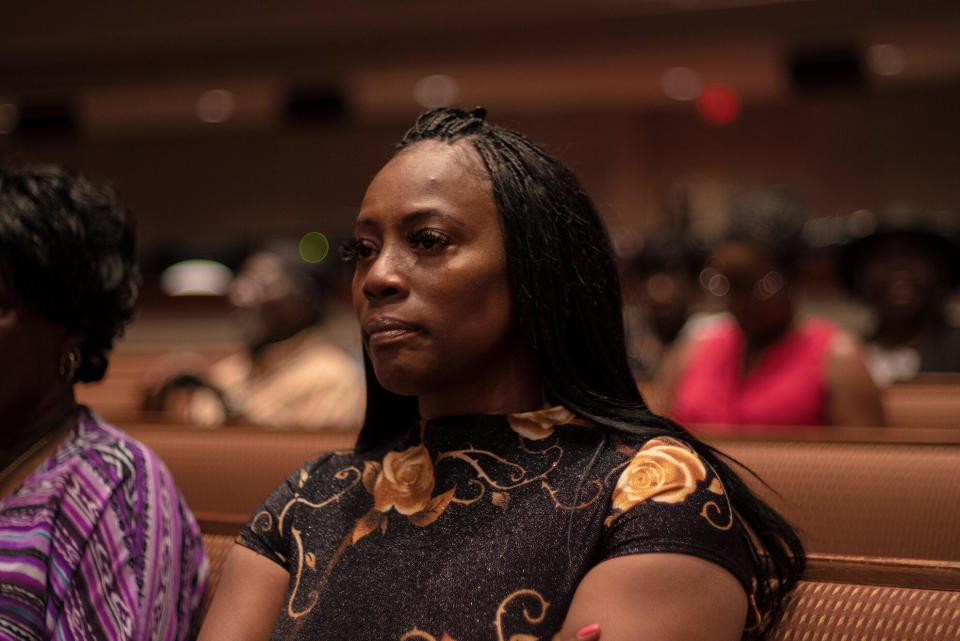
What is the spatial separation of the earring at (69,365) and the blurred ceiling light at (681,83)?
6146 millimetres

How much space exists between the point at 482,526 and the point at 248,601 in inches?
12.1

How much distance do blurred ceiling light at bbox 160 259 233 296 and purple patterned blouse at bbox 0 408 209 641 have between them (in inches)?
302

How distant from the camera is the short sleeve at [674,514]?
89cm

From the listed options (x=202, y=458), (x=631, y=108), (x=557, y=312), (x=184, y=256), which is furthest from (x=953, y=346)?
(x=184, y=256)

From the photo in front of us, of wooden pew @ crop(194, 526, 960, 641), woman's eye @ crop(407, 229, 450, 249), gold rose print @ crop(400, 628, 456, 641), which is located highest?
woman's eye @ crop(407, 229, 450, 249)

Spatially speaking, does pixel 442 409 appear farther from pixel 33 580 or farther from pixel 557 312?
pixel 33 580

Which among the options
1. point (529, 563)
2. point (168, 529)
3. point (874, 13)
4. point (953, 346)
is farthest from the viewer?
point (874, 13)

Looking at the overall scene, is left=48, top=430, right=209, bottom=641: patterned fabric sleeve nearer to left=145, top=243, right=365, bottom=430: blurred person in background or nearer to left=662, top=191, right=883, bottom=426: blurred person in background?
left=662, top=191, right=883, bottom=426: blurred person in background

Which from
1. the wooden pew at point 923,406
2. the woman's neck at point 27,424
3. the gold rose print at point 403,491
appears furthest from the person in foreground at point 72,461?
the wooden pew at point 923,406

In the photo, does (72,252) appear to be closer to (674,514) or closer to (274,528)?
(274,528)

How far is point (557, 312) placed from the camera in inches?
41.1

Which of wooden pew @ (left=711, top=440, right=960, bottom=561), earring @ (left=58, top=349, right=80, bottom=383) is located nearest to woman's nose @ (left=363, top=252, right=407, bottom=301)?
earring @ (left=58, top=349, right=80, bottom=383)

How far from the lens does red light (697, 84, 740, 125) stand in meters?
7.66

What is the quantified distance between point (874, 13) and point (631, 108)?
2.52 m
